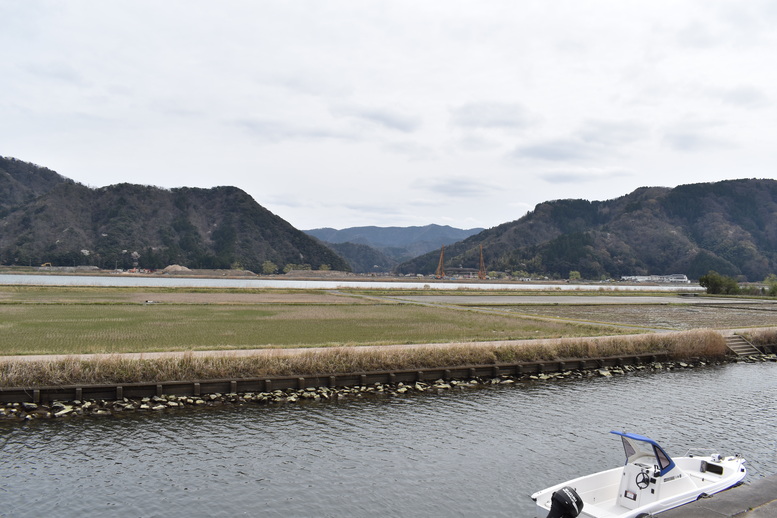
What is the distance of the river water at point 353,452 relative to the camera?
1426 cm

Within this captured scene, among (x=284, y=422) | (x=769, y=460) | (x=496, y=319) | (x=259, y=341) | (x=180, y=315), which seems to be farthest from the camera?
(x=496, y=319)

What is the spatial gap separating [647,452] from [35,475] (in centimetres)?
1727

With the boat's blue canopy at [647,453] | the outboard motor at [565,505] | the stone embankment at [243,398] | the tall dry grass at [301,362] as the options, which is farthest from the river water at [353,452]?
the outboard motor at [565,505]

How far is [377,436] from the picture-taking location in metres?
19.8

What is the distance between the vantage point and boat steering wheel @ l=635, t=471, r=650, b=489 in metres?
13.3

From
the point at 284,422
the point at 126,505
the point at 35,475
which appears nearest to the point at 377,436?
the point at 284,422

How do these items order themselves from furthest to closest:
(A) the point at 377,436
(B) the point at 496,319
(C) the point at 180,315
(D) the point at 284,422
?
1. (B) the point at 496,319
2. (C) the point at 180,315
3. (D) the point at 284,422
4. (A) the point at 377,436

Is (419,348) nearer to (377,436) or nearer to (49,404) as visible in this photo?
(377,436)

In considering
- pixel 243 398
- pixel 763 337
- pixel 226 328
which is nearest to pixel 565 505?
pixel 243 398

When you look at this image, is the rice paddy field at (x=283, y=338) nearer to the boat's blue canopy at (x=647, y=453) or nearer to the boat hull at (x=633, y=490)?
the boat hull at (x=633, y=490)

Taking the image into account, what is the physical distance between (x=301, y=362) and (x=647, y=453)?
1805 centimetres

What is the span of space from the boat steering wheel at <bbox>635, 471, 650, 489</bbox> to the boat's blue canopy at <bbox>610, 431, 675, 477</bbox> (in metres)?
0.31

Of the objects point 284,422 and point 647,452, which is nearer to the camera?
point 647,452

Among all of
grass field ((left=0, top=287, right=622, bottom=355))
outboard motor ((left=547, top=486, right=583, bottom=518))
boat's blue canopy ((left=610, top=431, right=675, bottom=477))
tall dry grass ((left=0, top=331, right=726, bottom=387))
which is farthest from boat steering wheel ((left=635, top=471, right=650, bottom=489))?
grass field ((left=0, top=287, right=622, bottom=355))
